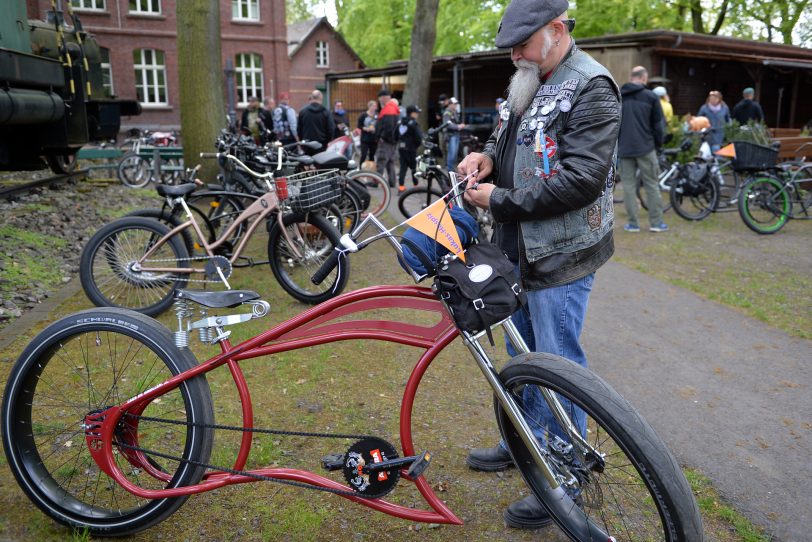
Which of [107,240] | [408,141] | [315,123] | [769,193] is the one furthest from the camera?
[408,141]

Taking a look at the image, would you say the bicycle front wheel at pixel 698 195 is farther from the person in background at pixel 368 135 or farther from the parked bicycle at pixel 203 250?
the person in background at pixel 368 135

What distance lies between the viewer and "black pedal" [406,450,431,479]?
2.55 metres

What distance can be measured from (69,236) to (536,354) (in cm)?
765

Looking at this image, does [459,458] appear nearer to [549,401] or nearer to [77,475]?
[549,401]

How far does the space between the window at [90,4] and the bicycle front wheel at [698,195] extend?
94.1 feet

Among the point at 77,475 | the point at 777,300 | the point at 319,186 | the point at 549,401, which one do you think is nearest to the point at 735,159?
the point at 777,300

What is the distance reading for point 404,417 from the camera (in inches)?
104

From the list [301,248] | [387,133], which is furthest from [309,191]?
[387,133]

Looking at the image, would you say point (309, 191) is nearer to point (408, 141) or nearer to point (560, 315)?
point (560, 315)

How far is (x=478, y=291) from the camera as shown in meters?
2.35

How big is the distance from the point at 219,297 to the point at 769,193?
9.27 meters

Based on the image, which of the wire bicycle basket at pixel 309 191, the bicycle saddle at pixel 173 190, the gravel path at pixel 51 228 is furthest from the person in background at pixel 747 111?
the bicycle saddle at pixel 173 190

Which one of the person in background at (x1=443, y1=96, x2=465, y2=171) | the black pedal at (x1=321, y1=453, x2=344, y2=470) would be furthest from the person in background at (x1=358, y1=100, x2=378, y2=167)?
the black pedal at (x1=321, y1=453, x2=344, y2=470)

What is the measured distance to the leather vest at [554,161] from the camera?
2564 millimetres
